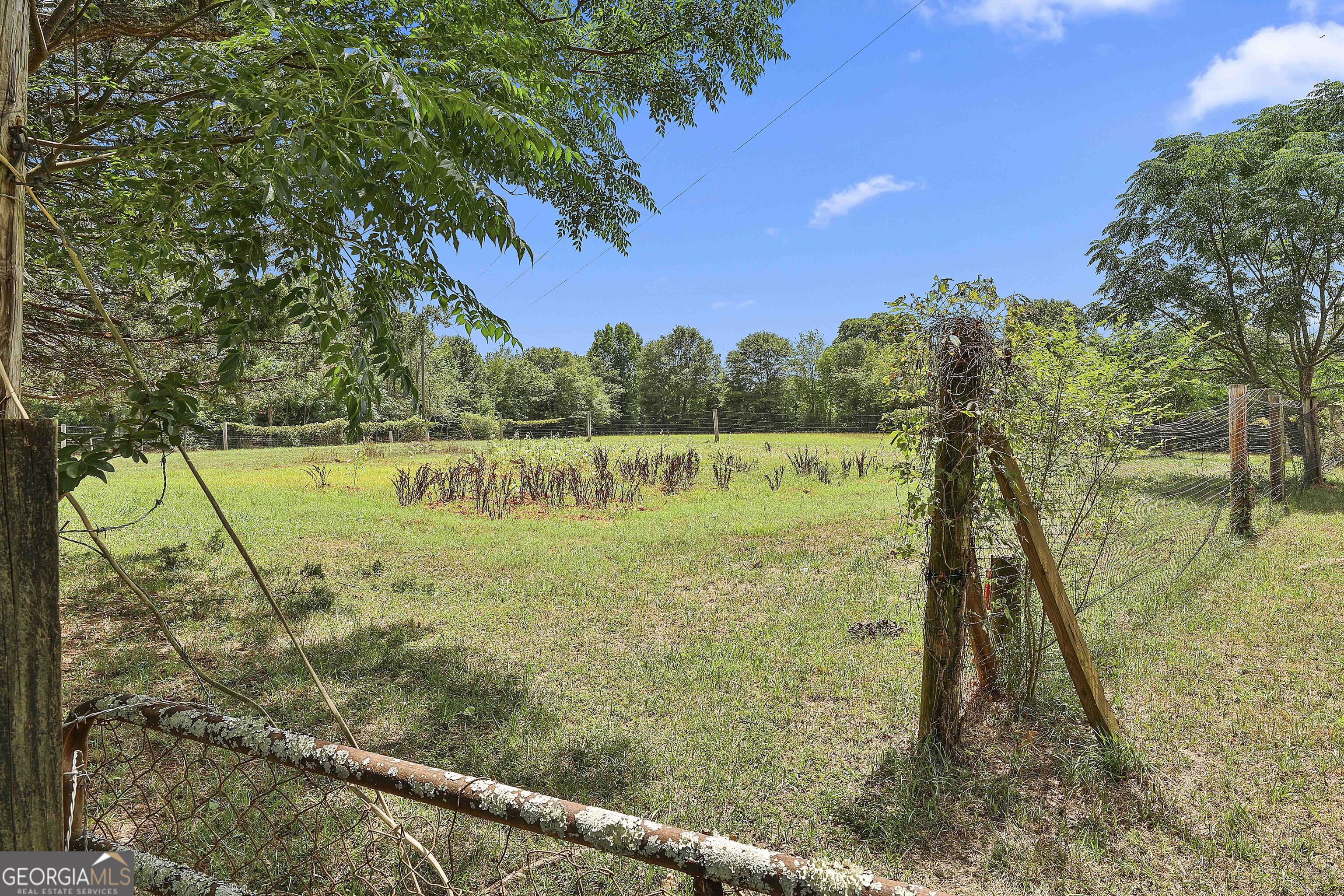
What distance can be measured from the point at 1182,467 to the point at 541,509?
1286 cm

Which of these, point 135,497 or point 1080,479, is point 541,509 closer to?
point 135,497

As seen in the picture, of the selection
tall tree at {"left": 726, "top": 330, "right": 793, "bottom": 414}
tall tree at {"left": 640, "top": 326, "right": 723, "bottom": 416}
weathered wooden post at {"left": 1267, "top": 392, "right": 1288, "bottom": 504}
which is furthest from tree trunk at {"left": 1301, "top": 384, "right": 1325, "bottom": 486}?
tall tree at {"left": 640, "top": 326, "right": 723, "bottom": 416}

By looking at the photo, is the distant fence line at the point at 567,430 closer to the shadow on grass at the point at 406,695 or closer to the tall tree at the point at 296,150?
the shadow on grass at the point at 406,695

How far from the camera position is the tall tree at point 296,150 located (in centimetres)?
166

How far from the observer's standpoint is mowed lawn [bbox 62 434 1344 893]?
239cm

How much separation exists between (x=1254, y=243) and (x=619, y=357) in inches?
2016

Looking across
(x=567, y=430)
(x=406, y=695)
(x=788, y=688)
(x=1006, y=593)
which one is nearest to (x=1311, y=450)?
(x=1006, y=593)

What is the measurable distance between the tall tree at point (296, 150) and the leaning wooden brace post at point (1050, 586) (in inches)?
86.8

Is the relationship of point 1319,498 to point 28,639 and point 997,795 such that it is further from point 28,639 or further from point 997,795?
point 28,639

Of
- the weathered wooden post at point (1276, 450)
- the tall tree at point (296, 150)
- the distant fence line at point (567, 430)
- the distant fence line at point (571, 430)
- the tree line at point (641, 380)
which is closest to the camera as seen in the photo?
the tall tree at point (296, 150)

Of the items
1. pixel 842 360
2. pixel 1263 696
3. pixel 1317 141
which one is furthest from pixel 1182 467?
pixel 842 360

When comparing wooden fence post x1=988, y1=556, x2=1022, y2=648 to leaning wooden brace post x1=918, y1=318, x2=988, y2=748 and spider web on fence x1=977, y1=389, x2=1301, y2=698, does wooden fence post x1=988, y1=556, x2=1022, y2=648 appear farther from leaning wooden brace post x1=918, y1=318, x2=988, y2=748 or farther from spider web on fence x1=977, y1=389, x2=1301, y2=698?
leaning wooden brace post x1=918, y1=318, x2=988, y2=748

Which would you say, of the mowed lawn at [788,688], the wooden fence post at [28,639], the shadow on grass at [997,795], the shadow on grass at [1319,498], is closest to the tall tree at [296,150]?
the wooden fence post at [28,639]

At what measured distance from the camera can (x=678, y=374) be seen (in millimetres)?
54094
